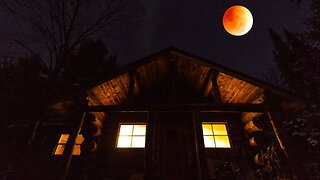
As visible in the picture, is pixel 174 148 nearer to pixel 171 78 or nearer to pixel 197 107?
pixel 197 107

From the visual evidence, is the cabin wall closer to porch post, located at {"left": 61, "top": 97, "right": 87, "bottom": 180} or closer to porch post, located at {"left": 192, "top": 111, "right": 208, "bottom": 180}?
porch post, located at {"left": 192, "top": 111, "right": 208, "bottom": 180}

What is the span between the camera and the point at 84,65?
1764 cm

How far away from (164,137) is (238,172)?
3.13m

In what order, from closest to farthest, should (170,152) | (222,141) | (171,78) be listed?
(171,78), (170,152), (222,141)

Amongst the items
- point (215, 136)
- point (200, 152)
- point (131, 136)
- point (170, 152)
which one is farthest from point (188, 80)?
point (200, 152)

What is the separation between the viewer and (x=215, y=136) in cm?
821

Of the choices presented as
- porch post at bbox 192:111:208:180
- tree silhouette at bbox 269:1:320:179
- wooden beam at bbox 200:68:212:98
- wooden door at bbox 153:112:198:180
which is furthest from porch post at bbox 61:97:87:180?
tree silhouette at bbox 269:1:320:179

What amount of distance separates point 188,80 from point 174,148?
3.38 m

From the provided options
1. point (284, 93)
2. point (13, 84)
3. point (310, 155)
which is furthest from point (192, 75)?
point (310, 155)

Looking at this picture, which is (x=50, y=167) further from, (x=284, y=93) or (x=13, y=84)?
(x=284, y=93)

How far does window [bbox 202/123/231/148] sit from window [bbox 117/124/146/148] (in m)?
2.72

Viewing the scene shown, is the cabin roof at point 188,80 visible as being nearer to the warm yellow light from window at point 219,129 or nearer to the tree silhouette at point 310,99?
the warm yellow light from window at point 219,129

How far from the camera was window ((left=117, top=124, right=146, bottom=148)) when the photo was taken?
26.8ft

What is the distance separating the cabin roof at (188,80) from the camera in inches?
255
